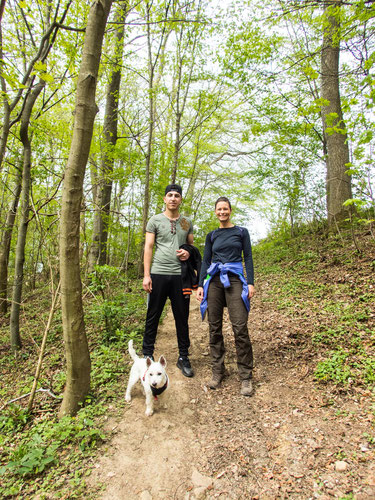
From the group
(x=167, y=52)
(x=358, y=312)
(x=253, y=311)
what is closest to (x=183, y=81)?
(x=167, y=52)

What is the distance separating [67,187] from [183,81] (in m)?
7.73

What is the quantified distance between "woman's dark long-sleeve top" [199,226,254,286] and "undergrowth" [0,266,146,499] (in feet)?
5.36

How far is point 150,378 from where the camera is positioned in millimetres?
2744

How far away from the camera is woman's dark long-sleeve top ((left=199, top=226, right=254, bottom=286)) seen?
3.29 meters

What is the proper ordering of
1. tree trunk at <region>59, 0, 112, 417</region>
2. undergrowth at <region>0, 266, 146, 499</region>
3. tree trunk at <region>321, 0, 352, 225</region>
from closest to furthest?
undergrowth at <region>0, 266, 146, 499</region> < tree trunk at <region>59, 0, 112, 417</region> < tree trunk at <region>321, 0, 352, 225</region>

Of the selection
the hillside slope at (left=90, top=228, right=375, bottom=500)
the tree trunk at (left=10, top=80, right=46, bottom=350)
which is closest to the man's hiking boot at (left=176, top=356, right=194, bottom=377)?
the hillside slope at (left=90, top=228, right=375, bottom=500)

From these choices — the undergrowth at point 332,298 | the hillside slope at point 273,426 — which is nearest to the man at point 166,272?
the hillside slope at point 273,426

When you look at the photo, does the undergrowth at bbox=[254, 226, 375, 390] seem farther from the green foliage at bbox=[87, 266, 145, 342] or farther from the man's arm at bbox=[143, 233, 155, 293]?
the green foliage at bbox=[87, 266, 145, 342]

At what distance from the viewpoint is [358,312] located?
3973 millimetres

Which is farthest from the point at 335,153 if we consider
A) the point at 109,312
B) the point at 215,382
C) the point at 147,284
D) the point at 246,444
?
the point at 246,444

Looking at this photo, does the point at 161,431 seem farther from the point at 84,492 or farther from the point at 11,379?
the point at 11,379

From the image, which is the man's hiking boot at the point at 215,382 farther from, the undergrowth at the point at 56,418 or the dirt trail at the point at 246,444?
the undergrowth at the point at 56,418

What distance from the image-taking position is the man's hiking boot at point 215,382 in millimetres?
3285

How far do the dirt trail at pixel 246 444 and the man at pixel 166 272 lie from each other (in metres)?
0.62
